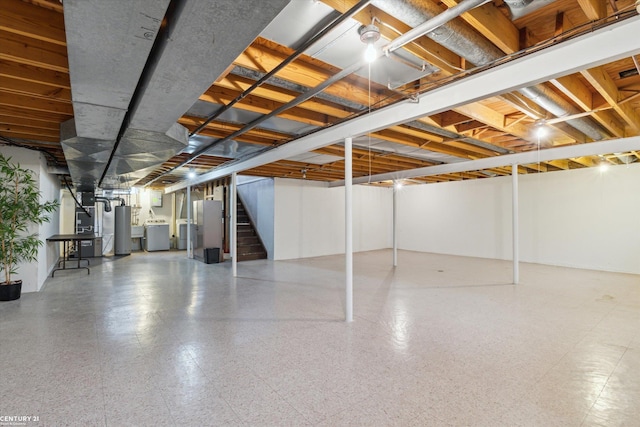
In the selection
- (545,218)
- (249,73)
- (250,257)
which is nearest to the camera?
(249,73)

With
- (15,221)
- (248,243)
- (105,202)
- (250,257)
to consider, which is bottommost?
(250,257)

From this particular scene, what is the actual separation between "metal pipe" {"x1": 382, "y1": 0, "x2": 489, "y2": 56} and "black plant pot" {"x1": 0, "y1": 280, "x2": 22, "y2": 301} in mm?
5547

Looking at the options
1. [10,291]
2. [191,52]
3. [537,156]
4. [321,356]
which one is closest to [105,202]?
[10,291]

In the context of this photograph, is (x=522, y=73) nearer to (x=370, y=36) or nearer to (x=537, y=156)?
(x=370, y=36)

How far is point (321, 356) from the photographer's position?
101 inches

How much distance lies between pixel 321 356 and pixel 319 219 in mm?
6683

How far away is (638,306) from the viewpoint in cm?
395

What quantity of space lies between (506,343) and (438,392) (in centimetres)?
122

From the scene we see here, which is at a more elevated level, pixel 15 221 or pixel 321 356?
pixel 15 221

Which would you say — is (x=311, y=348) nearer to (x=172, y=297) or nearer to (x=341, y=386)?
(x=341, y=386)

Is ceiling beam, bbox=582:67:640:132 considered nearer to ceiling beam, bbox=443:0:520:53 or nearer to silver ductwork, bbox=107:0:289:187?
ceiling beam, bbox=443:0:520:53

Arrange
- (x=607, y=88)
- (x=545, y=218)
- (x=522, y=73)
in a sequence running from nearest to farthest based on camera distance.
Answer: (x=522, y=73), (x=607, y=88), (x=545, y=218)

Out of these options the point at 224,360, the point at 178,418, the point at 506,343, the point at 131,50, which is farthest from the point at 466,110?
the point at 178,418

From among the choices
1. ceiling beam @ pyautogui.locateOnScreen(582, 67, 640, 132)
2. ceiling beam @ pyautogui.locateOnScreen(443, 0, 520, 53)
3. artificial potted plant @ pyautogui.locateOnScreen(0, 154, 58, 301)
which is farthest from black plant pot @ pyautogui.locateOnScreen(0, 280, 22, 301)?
ceiling beam @ pyautogui.locateOnScreen(582, 67, 640, 132)
